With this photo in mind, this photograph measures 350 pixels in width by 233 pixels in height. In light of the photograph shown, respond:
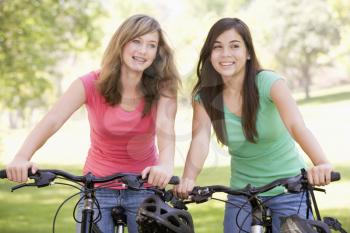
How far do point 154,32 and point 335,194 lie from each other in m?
11.1

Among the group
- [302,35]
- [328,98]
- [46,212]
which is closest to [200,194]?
[46,212]

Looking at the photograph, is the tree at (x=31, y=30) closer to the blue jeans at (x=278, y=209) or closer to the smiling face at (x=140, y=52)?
the smiling face at (x=140, y=52)

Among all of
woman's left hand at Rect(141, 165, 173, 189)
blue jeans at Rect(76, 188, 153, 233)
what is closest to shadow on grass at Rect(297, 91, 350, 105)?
blue jeans at Rect(76, 188, 153, 233)

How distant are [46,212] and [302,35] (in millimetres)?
21885

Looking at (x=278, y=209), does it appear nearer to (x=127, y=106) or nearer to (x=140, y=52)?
(x=127, y=106)

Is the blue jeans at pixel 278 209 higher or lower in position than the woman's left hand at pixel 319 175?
lower

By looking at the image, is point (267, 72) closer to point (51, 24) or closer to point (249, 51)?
point (249, 51)

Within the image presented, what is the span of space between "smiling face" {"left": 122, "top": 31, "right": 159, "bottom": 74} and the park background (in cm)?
28

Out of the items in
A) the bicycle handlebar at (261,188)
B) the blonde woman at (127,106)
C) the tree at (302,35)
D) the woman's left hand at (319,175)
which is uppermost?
the tree at (302,35)

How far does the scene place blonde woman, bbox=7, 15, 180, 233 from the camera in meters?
3.37

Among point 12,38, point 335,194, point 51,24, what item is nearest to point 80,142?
point 51,24

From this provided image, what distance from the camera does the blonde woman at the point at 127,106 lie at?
3.37 m

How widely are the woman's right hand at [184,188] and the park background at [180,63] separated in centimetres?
70

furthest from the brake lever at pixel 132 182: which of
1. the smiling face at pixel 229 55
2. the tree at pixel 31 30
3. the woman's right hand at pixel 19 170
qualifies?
the tree at pixel 31 30
